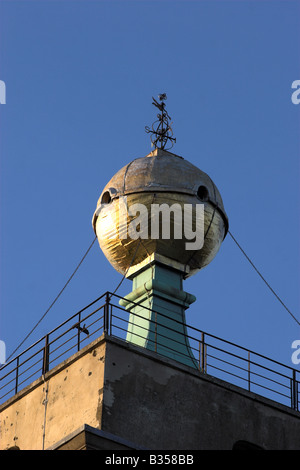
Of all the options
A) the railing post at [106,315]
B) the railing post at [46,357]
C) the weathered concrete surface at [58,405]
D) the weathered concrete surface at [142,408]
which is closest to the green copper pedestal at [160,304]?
the railing post at [46,357]

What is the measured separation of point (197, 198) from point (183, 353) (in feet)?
13.0

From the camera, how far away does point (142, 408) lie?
107 feet

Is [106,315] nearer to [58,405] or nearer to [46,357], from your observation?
[58,405]

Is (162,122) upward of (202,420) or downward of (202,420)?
upward

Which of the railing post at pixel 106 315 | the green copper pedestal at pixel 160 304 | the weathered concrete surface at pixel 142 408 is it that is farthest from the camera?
the green copper pedestal at pixel 160 304

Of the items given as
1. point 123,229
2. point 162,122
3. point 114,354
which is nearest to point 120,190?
point 123,229

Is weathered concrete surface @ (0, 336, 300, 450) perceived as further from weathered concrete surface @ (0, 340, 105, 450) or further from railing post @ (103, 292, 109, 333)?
railing post @ (103, 292, 109, 333)

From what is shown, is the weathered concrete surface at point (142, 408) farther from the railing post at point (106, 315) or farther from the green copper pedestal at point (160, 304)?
the green copper pedestal at point (160, 304)

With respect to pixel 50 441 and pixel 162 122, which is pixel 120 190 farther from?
pixel 50 441

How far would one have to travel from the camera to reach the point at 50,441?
109 ft

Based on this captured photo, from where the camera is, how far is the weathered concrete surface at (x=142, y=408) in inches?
1273

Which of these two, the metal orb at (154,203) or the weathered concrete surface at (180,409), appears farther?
the metal orb at (154,203)

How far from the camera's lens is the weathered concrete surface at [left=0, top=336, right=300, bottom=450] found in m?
32.3

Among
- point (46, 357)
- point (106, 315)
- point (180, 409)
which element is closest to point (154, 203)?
point (46, 357)
